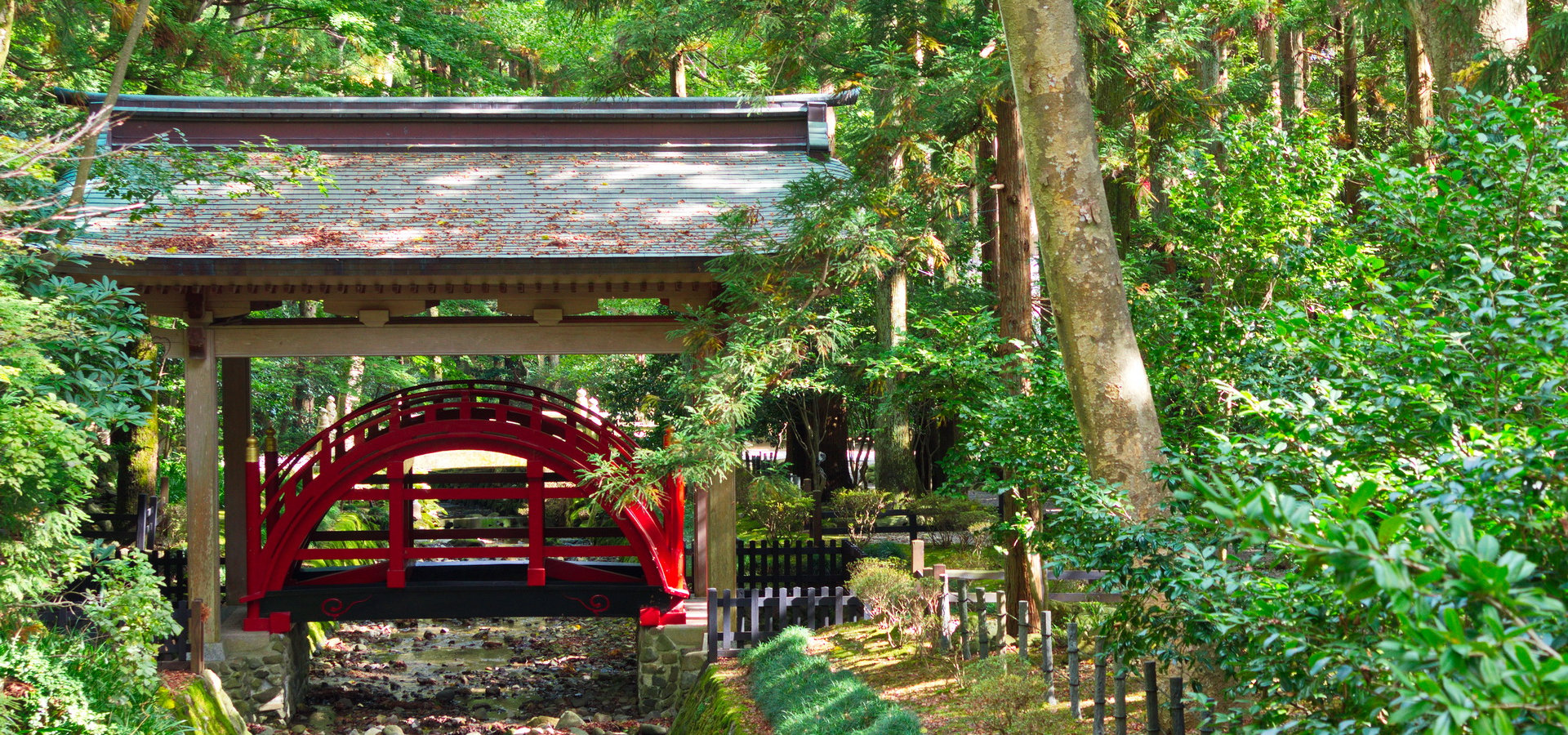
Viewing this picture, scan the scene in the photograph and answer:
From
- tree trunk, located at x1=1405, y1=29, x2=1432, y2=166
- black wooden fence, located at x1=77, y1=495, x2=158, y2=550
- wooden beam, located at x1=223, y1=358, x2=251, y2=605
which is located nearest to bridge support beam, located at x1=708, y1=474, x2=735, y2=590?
wooden beam, located at x1=223, y1=358, x2=251, y2=605

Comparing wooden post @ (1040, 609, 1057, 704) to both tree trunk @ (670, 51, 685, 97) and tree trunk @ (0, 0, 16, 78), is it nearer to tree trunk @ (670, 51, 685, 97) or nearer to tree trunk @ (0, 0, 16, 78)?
tree trunk @ (0, 0, 16, 78)

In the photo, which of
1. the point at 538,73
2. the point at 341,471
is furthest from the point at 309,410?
the point at 341,471

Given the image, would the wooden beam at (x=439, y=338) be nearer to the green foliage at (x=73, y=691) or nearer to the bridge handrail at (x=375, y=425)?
the bridge handrail at (x=375, y=425)

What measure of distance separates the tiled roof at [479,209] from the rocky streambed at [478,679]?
156 inches

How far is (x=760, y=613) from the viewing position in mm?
8531

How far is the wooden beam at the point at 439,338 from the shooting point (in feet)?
26.5

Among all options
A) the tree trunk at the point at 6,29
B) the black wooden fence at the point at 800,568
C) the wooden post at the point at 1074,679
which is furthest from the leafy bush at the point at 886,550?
the tree trunk at the point at 6,29

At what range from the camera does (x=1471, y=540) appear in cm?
157

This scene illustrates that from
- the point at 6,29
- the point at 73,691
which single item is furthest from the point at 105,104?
the point at 73,691

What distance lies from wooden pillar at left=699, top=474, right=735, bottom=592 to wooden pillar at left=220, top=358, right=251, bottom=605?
434 cm

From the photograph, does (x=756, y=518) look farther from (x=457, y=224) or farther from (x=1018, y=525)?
(x=1018, y=525)

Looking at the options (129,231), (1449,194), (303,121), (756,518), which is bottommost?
(756,518)

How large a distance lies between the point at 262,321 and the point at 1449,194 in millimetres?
7782

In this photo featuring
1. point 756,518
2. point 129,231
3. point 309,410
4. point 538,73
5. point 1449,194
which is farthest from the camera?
point 538,73
